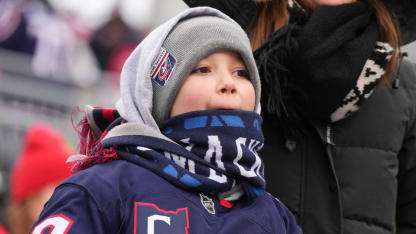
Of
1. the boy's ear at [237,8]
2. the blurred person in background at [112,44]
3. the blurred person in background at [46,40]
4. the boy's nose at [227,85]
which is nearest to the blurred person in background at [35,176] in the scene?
the boy's ear at [237,8]

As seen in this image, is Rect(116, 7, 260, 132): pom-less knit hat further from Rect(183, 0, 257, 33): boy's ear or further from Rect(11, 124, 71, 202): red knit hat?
Rect(11, 124, 71, 202): red knit hat

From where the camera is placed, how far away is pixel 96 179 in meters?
1.61

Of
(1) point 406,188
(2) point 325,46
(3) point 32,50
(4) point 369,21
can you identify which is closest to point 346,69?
(2) point 325,46

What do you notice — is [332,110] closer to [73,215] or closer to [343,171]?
[343,171]

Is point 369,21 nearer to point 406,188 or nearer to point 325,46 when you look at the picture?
point 325,46

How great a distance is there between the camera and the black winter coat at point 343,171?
204 cm

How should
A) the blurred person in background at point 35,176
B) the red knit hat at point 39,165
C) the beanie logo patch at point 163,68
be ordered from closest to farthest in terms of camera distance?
the beanie logo patch at point 163,68, the blurred person in background at point 35,176, the red knit hat at point 39,165

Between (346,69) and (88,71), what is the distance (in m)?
6.62

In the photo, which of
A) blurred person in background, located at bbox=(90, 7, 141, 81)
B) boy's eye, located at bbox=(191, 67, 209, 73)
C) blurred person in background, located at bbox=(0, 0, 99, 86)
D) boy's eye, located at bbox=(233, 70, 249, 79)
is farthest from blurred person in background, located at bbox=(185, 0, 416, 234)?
blurred person in background, located at bbox=(90, 7, 141, 81)

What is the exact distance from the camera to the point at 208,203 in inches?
66.6

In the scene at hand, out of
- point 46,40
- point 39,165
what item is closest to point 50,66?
point 46,40

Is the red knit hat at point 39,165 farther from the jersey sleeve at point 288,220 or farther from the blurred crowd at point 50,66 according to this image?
the jersey sleeve at point 288,220

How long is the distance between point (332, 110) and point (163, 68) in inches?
20.2

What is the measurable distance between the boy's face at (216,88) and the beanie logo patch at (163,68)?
5 cm
